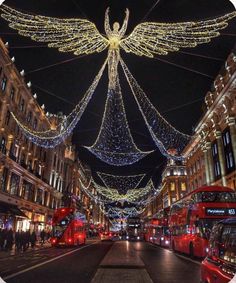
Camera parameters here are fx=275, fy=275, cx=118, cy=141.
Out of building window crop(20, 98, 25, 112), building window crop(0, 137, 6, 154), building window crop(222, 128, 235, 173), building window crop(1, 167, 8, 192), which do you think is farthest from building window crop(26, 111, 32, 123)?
building window crop(222, 128, 235, 173)

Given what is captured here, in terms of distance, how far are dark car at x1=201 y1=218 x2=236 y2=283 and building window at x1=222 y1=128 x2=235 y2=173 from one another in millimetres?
33416

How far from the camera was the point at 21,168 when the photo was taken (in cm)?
3506

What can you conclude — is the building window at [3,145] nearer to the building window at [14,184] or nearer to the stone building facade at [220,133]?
the building window at [14,184]

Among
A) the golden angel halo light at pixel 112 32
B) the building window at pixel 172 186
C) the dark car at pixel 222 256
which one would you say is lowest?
the dark car at pixel 222 256

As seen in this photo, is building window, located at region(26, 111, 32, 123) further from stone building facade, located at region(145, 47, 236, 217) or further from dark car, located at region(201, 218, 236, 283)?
dark car, located at region(201, 218, 236, 283)

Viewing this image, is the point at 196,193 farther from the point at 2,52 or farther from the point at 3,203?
the point at 2,52

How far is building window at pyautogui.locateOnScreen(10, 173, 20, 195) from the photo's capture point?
32963 mm

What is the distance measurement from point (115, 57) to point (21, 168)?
26490 mm

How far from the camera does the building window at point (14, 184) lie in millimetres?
32963

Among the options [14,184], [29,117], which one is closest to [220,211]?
[14,184]

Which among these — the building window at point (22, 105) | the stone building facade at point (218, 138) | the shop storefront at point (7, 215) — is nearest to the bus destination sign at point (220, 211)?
the shop storefront at point (7, 215)

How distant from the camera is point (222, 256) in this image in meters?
5.55

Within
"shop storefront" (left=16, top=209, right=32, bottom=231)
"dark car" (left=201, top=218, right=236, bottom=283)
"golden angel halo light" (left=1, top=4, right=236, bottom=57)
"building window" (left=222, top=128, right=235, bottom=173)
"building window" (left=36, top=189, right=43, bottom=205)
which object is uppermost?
"building window" (left=222, top=128, right=235, bottom=173)

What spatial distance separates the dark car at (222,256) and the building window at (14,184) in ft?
99.9
